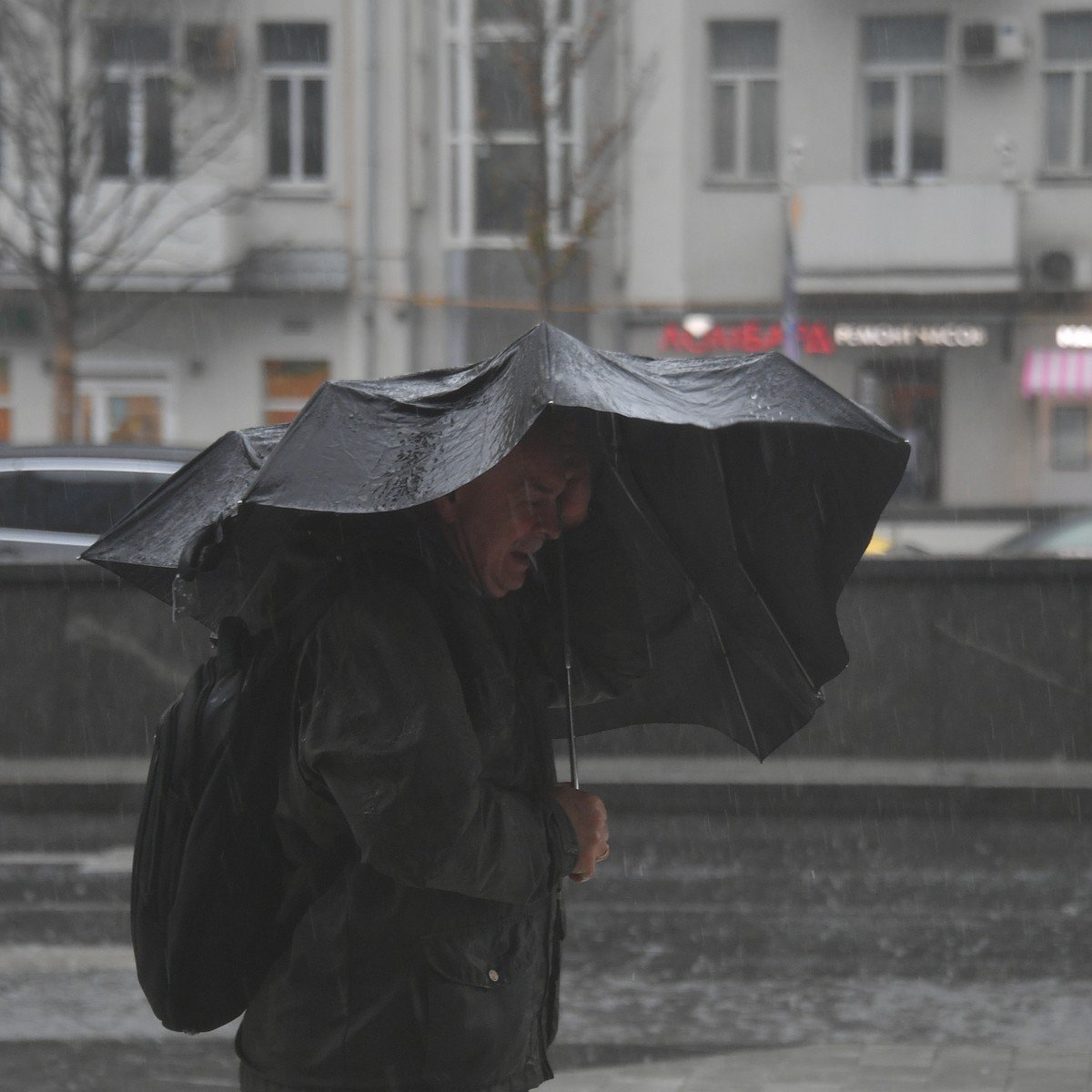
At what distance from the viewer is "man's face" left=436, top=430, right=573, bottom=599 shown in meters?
2.39

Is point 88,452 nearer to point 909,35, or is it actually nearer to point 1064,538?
point 1064,538

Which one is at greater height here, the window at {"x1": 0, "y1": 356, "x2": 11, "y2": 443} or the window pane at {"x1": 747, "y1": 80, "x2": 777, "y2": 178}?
the window pane at {"x1": 747, "y1": 80, "x2": 777, "y2": 178}

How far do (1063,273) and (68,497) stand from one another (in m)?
19.6

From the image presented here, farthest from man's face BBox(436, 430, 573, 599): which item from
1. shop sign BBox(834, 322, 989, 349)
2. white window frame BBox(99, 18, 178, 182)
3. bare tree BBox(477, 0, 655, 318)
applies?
shop sign BBox(834, 322, 989, 349)

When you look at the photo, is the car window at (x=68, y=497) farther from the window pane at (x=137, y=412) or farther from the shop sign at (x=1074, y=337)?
the shop sign at (x=1074, y=337)

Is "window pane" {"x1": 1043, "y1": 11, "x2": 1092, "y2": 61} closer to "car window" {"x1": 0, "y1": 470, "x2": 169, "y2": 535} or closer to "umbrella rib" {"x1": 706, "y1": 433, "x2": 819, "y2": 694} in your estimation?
"car window" {"x1": 0, "y1": 470, "x2": 169, "y2": 535}

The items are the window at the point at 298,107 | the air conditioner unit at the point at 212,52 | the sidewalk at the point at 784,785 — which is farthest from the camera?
the window at the point at 298,107

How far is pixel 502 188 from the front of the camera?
27.9 metres

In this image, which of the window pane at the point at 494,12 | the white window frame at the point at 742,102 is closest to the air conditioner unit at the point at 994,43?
the white window frame at the point at 742,102

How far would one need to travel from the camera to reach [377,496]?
7.12ft

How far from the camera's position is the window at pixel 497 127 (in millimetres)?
26531

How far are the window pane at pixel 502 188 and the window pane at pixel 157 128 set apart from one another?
4.69 m

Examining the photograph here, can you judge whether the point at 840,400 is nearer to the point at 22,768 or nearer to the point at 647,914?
the point at 647,914

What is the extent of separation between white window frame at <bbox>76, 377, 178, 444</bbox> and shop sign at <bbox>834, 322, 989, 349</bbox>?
33.8 ft
